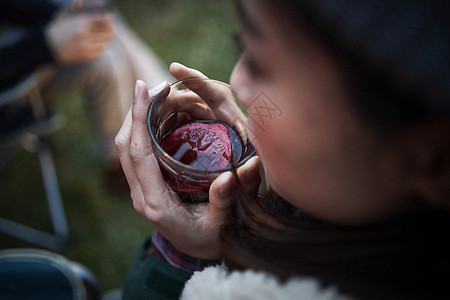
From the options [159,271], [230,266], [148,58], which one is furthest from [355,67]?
[148,58]

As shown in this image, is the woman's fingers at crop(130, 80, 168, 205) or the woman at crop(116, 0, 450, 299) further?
the woman's fingers at crop(130, 80, 168, 205)

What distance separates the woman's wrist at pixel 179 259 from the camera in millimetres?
750

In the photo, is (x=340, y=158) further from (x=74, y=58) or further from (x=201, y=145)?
(x=74, y=58)

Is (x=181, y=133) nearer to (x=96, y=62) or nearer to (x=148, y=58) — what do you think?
(x=96, y=62)

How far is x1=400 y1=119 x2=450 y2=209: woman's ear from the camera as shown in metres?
0.43

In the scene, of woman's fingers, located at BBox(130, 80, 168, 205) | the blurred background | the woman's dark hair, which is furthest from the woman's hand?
the blurred background

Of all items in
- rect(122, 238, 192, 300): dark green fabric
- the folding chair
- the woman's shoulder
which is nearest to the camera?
the woman's shoulder

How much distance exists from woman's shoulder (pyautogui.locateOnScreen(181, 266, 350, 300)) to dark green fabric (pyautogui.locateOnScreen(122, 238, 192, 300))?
0.15 m

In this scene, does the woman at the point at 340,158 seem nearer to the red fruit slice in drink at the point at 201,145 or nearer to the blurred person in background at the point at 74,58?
the red fruit slice in drink at the point at 201,145

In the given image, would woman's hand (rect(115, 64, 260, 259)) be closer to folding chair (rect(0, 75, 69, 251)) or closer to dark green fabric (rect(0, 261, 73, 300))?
dark green fabric (rect(0, 261, 73, 300))

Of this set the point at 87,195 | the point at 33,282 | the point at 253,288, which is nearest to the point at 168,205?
the point at 253,288

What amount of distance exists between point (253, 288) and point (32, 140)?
54.2 inches

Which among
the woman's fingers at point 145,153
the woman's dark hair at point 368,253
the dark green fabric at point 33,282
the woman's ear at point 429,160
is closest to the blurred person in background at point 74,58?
the dark green fabric at point 33,282

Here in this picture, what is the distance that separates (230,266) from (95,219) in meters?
1.13
